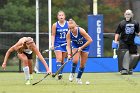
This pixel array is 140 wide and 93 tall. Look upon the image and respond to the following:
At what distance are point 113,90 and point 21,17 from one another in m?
16.0

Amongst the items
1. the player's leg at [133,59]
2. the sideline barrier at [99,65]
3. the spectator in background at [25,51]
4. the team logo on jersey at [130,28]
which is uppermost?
the team logo on jersey at [130,28]

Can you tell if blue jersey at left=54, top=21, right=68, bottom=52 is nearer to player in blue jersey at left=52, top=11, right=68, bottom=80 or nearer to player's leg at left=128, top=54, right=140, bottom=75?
player in blue jersey at left=52, top=11, right=68, bottom=80

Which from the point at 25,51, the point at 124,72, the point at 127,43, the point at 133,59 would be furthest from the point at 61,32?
the point at 133,59

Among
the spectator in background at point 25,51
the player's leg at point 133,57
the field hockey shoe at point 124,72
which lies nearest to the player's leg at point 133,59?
the player's leg at point 133,57

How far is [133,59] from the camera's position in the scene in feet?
65.0

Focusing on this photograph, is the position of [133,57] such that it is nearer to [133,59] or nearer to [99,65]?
[133,59]

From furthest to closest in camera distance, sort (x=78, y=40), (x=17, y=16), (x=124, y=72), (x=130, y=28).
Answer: (x=17, y=16) → (x=124, y=72) → (x=130, y=28) → (x=78, y=40)

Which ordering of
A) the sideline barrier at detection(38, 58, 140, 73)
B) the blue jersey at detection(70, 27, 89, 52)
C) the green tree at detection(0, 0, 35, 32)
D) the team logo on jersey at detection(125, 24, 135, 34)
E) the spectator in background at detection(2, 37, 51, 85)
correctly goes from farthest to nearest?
the green tree at detection(0, 0, 35, 32) → the sideline barrier at detection(38, 58, 140, 73) → the team logo on jersey at detection(125, 24, 135, 34) → the blue jersey at detection(70, 27, 89, 52) → the spectator in background at detection(2, 37, 51, 85)

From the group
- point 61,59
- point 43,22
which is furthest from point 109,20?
point 61,59

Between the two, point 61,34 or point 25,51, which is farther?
point 61,34

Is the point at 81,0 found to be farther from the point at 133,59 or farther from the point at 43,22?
the point at 133,59

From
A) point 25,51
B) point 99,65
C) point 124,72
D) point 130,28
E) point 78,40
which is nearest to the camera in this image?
point 25,51

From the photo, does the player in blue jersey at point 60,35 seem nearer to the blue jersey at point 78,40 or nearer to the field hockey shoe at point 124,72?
the blue jersey at point 78,40

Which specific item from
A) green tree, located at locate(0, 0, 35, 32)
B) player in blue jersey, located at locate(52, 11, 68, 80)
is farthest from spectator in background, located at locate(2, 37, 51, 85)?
green tree, located at locate(0, 0, 35, 32)
